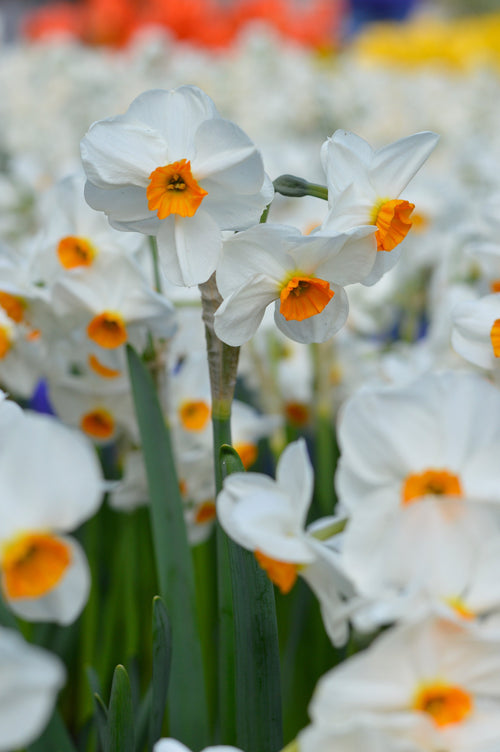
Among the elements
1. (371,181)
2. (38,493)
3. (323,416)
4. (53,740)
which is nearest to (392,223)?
(371,181)

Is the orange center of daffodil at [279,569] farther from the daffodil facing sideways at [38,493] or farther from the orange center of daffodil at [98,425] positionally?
the orange center of daffodil at [98,425]

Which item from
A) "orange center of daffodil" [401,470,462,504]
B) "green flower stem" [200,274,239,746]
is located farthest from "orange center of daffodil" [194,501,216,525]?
Result: "orange center of daffodil" [401,470,462,504]

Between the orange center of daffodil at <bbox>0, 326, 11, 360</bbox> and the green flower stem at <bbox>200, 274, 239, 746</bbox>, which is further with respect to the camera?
the orange center of daffodil at <bbox>0, 326, 11, 360</bbox>

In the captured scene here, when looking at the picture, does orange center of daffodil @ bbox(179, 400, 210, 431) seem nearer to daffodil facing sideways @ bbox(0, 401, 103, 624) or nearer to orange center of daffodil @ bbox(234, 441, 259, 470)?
orange center of daffodil @ bbox(234, 441, 259, 470)

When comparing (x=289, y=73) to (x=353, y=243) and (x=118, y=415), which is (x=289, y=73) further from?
(x=353, y=243)

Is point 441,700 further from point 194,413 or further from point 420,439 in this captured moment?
point 194,413

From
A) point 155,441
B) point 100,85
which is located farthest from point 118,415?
point 100,85
